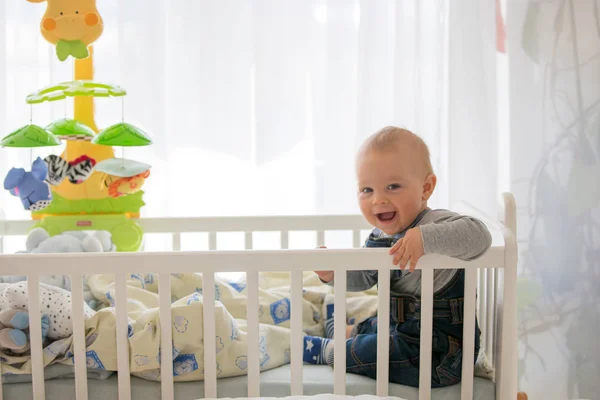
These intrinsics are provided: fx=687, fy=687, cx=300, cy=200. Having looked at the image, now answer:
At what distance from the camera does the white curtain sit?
90.1 inches

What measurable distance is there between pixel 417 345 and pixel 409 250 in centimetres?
23

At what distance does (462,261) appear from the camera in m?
1.23

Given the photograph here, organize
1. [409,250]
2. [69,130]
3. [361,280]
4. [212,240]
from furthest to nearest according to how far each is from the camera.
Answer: [212,240], [69,130], [361,280], [409,250]

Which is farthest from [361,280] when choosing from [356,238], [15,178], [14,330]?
[15,178]

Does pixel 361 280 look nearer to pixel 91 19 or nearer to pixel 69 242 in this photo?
pixel 69 242

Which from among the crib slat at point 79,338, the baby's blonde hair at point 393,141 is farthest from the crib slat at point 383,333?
the crib slat at point 79,338

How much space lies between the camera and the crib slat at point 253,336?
4.03 ft

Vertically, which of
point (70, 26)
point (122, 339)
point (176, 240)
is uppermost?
point (70, 26)

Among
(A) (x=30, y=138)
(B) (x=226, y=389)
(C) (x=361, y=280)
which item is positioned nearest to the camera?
(B) (x=226, y=389)

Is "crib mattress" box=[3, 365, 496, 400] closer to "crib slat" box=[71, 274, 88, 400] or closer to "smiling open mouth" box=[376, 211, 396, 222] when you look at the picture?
"crib slat" box=[71, 274, 88, 400]

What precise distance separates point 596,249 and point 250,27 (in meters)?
1.31

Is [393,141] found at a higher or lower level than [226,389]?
higher

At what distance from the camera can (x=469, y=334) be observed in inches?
49.2

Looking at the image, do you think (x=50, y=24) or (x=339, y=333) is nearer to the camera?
(x=339, y=333)
